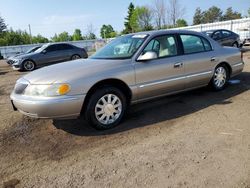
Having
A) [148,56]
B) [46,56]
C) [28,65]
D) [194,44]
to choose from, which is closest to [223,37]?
[46,56]

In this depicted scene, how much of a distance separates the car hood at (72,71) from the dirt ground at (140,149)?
0.92 metres

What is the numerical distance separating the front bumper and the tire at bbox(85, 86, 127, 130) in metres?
0.21

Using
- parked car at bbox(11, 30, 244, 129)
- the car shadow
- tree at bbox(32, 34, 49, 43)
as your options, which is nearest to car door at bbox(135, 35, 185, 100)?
parked car at bbox(11, 30, 244, 129)

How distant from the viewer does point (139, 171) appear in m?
3.36

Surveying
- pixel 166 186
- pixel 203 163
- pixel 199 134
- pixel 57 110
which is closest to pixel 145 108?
pixel 199 134

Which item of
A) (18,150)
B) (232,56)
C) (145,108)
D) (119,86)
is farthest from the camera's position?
(232,56)

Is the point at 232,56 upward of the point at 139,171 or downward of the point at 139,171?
upward

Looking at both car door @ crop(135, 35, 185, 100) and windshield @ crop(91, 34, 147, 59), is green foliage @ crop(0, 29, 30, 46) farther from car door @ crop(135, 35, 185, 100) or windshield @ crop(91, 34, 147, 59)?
car door @ crop(135, 35, 185, 100)

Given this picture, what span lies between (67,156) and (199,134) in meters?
1.93

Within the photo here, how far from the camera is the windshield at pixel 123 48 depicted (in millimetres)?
5266

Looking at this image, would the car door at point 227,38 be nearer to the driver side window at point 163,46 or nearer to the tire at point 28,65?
the tire at point 28,65

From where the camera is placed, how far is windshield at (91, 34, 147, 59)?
5.27 metres

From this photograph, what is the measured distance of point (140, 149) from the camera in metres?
3.94

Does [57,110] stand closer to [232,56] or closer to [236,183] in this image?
[236,183]
